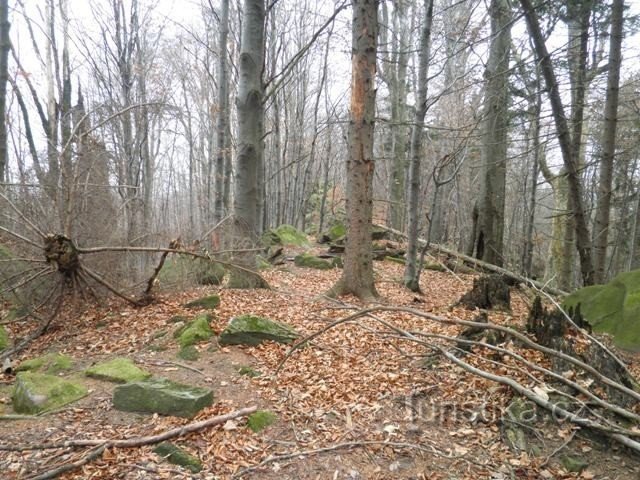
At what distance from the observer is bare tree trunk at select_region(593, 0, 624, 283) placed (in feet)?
19.2

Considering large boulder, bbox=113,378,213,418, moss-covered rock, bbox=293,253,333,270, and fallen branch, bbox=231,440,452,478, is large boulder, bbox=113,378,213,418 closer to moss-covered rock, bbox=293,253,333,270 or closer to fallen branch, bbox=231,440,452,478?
fallen branch, bbox=231,440,452,478

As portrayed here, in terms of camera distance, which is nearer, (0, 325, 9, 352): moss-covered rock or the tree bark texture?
(0, 325, 9, 352): moss-covered rock

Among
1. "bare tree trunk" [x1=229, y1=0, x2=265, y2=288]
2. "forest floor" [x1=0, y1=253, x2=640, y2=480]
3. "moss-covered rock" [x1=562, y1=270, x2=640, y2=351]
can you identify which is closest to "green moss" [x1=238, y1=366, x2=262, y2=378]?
"forest floor" [x1=0, y1=253, x2=640, y2=480]

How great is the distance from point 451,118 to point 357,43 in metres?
13.3

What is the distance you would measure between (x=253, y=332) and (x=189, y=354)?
2.27 feet

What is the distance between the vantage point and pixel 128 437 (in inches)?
112

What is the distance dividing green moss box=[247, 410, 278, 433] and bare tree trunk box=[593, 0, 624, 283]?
5850mm

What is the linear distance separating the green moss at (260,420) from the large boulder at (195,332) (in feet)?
4.93

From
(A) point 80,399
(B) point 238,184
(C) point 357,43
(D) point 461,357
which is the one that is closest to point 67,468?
(A) point 80,399

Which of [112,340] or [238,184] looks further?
[238,184]

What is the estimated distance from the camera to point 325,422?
3.13 m

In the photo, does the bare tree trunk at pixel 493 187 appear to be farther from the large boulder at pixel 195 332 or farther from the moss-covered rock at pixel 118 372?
the moss-covered rock at pixel 118 372

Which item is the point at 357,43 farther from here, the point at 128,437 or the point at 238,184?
the point at 128,437

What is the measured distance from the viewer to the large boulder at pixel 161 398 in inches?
122
